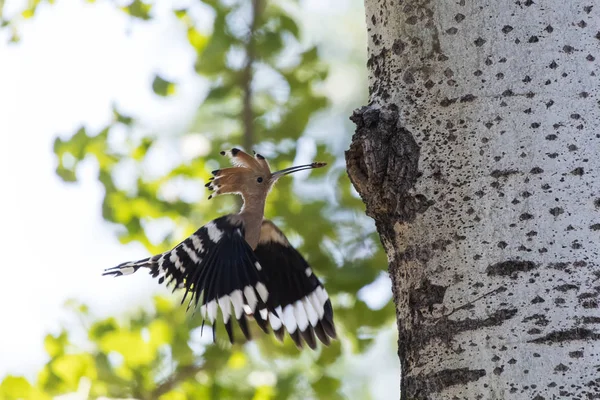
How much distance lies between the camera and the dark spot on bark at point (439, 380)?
82cm

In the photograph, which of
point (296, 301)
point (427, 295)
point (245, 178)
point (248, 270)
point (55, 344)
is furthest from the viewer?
point (55, 344)

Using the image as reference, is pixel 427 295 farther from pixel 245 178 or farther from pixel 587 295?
pixel 245 178

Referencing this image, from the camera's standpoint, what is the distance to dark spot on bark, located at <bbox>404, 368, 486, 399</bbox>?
82 centimetres

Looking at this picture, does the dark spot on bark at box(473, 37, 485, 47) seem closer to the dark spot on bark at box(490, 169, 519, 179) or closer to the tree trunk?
the tree trunk

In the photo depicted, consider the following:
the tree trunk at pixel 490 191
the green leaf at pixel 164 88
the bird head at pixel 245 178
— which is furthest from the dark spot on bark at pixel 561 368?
the green leaf at pixel 164 88

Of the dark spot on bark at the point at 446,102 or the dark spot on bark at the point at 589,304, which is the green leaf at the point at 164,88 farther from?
the dark spot on bark at the point at 589,304

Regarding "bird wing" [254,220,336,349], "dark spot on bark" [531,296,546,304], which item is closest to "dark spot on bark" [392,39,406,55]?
"dark spot on bark" [531,296,546,304]

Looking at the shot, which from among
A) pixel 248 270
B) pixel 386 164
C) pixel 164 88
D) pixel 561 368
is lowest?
pixel 561 368

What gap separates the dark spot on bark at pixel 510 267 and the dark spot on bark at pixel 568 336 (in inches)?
2.8

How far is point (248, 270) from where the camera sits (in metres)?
1.38

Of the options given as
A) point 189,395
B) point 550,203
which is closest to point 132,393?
point 189,395

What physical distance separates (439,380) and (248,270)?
593mm

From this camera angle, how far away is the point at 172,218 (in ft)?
8.24

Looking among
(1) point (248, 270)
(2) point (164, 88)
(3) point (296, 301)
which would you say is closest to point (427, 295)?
(1) point (248, 270)
